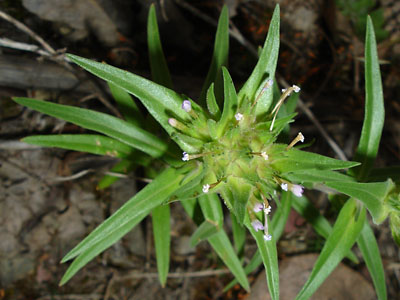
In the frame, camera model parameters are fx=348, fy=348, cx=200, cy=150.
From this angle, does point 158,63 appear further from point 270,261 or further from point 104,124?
point 270,261

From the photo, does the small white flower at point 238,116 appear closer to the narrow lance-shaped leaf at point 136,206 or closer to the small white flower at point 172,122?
the small white flower at point 172,122

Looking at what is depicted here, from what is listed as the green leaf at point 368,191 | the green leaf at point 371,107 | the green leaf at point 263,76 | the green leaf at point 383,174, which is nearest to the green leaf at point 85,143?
the green leaf at point 263,76

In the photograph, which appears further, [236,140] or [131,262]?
[131,262]

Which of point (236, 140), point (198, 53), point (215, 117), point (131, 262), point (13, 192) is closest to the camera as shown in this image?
point (236, 140)

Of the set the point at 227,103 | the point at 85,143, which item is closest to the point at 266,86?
the point at 227,103

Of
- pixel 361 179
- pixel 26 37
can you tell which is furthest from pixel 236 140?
pixel 26 37

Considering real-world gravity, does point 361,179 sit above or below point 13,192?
below

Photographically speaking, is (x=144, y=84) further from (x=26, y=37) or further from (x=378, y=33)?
(x=378, y=33)
